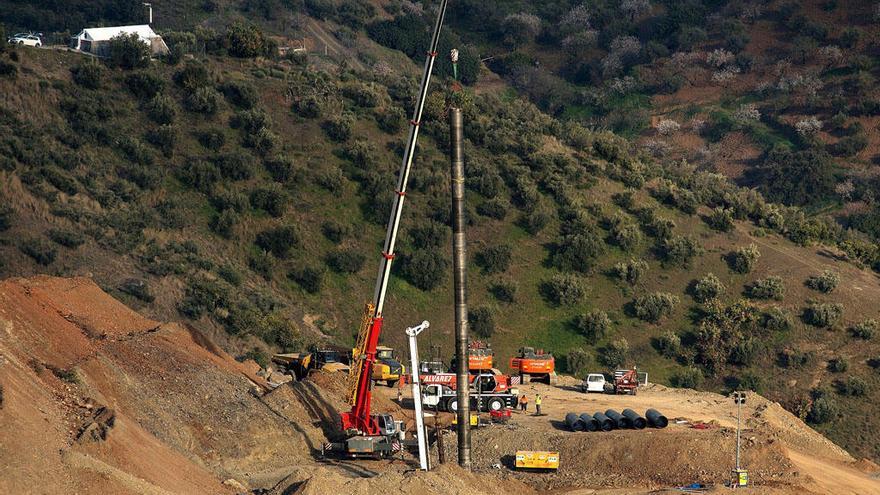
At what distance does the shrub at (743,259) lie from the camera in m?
88.5

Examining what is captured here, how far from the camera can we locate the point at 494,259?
3428 inches

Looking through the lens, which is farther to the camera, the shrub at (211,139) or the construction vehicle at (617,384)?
the shrub at (211,139)

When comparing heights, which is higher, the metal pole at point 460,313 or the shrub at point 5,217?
the metal pole at point 460,313

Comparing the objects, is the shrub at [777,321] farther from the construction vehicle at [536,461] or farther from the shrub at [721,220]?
the construction vehicle at [536,461]

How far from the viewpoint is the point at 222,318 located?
74.1 metres

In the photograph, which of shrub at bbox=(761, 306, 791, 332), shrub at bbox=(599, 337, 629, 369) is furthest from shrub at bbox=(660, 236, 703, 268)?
shrub at bbox=(599, 337, 629, 369)

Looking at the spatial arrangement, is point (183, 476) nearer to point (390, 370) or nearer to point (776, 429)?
point (390, 370)

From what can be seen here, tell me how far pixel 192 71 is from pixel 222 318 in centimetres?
2851

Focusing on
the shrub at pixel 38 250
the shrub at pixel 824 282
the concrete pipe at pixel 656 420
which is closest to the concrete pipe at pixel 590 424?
the concrete pipe at pixel 656 420

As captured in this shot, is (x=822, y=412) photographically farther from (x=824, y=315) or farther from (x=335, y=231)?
(x=335, y=231)

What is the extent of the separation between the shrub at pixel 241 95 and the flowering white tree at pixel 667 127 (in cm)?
5475

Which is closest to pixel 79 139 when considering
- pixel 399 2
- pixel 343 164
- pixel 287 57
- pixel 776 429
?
pixel 343 164

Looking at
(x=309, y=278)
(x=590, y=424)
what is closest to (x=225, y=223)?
(x=309, y=278)

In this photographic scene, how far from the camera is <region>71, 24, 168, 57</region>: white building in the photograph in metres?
102
